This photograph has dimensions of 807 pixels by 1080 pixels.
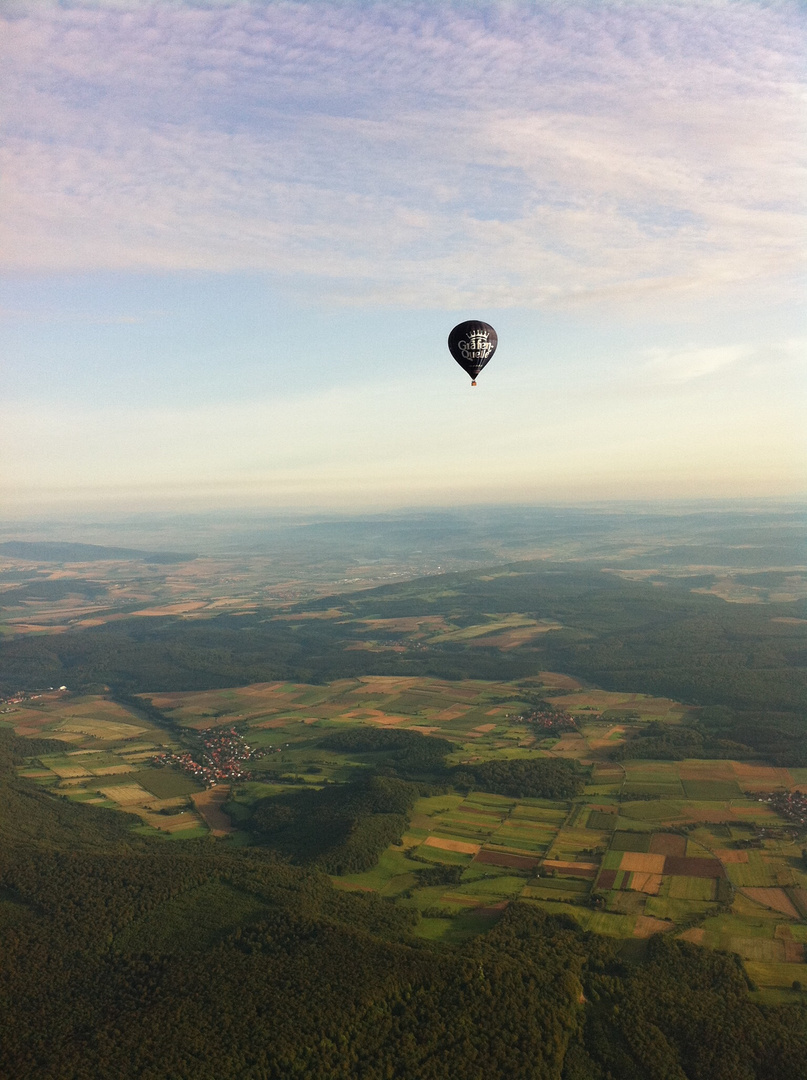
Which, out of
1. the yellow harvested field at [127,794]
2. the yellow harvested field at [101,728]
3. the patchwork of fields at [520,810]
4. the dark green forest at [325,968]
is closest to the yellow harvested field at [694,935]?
the patchwork of fields at [520,810]

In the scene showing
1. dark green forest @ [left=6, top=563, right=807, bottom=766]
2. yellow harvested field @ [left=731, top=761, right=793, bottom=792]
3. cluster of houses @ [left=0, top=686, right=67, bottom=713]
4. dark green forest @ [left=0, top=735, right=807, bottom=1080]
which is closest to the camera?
dark green forest @ [left=0, top=735, right=807, bottom=1080]

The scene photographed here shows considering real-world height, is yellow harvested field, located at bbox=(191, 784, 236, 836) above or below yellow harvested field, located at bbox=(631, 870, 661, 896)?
below

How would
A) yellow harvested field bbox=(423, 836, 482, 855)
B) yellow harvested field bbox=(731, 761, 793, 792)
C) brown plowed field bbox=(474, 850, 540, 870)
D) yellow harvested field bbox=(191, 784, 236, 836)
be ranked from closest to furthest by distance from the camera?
brown plowed field bbox=(474, 850, 540, 870) → yellow harvested field bbox=(423, 836, 482, 855) → yellow harvested field bbox=(191, 784, 236, 836) → yellow harvested field bbox=(731, 761, 793, 792)

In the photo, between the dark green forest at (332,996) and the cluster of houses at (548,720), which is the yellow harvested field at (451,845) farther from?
the cluster of houses at (548,720)

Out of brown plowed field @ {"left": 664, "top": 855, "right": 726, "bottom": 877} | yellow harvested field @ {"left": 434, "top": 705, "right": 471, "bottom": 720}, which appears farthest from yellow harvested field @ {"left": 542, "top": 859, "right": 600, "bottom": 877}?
yellow harvested field @ {"left": 434, "top": 705, "right": 471, "bottom": 720}

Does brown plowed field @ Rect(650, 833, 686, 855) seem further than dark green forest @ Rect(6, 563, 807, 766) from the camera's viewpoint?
No

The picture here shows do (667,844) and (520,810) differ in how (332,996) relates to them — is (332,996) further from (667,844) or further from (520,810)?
(520,810)

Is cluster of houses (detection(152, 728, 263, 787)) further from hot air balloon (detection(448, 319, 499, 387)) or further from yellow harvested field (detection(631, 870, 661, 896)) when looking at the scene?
hot air balloon (detection(448, 319, 499, 387))
